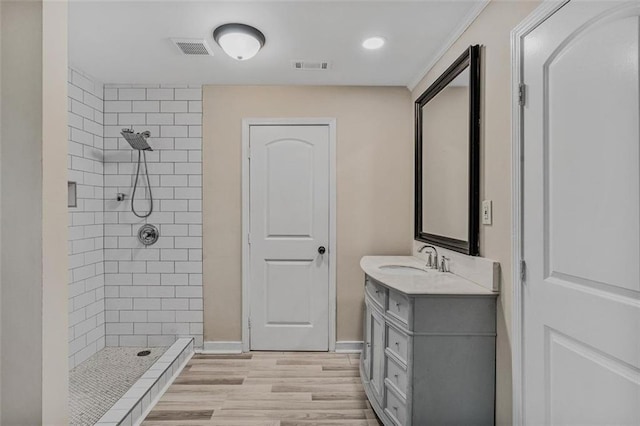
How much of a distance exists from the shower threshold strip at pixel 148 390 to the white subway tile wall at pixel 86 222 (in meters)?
0.72

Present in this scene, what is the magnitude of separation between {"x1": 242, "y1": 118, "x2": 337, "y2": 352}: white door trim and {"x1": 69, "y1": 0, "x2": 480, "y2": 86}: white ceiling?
1.13 ft

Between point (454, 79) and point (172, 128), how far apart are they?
7.83 feet

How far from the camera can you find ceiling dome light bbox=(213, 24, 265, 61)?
6.88 feet

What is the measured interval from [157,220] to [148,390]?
144 cm

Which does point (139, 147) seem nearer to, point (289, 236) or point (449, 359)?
point (289, 236)

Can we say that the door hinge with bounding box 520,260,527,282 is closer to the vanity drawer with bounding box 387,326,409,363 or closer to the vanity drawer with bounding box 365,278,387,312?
the vanity drawer with bounding box 387,326,409,363

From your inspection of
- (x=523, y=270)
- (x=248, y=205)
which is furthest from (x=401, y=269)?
(x=248, y=205)

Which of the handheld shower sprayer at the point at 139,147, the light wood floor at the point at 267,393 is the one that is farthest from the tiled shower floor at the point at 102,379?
the handheld shower sprayer at the point at 139,147

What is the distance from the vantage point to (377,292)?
7.16ft

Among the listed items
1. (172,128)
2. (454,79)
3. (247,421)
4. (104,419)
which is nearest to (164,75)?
(172,128)

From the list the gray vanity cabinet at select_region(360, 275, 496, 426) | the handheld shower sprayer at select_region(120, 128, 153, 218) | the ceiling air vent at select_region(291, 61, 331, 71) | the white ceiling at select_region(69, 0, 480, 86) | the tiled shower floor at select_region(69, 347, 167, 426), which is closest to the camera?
the gray vanity cabinet at select_region(360, 275, 496, 426)

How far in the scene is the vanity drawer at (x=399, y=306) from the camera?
5.92ft

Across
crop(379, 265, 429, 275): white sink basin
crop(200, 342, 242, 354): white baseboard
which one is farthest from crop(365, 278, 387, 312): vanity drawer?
crop(200, 342, 242, 354): white baseboard

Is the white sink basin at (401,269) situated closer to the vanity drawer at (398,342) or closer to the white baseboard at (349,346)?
the vanity drawer at (398,342)
